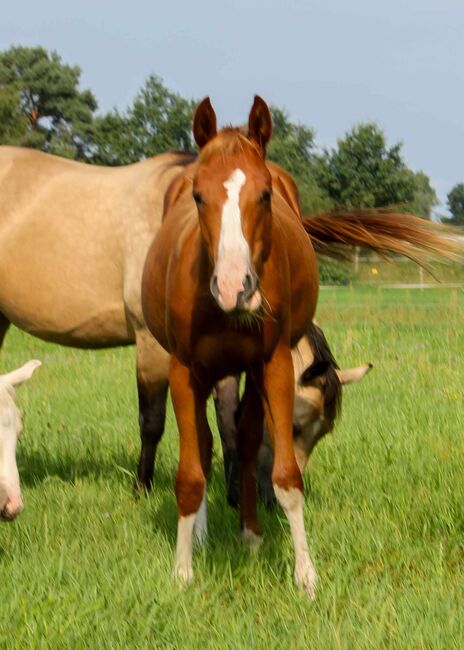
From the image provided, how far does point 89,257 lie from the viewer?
625 centimetres

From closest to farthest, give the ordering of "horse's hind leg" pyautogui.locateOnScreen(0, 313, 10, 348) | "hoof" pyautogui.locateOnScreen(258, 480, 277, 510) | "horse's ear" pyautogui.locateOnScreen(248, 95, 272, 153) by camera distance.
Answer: "horse's ear" pyautogui.locateOnScreen(248, 95, 272, 153)
"hoof" pyautogui.locateOnScreen(258, 480, 277, 510)
"horse's hind leg" pyautogui.locateOnScreen(0, 313, 10, 348)

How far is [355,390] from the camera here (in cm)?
955

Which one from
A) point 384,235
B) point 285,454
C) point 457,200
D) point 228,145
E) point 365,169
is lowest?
point 457,200

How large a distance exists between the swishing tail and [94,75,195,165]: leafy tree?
5946 cm

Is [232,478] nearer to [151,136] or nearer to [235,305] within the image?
[235,305]

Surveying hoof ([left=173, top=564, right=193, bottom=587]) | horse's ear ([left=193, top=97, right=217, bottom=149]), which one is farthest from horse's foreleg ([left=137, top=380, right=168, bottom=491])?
horse's ear ([left=193, top=97, right=217, bottom=149])

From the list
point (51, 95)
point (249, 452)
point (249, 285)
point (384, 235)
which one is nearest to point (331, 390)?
point (249, 452)

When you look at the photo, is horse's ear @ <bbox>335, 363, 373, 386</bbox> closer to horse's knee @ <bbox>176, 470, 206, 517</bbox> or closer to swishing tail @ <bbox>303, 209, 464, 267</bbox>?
swishing tail @ <bbox>303, 209, 464, 267</bbox>

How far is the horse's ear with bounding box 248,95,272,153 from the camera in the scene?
4.12 metres

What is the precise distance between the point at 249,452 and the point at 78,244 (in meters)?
1.96

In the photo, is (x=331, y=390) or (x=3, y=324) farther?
(x=3, y=324)

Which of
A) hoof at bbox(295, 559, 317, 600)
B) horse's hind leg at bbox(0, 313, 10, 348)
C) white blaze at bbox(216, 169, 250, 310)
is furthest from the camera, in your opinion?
horse's hind leg at bbox(0, 313, 10, 348)

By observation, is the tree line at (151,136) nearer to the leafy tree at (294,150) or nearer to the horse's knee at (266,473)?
the leafy tree at (294,150)

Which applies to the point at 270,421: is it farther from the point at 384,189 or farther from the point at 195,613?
the point at 384,189
